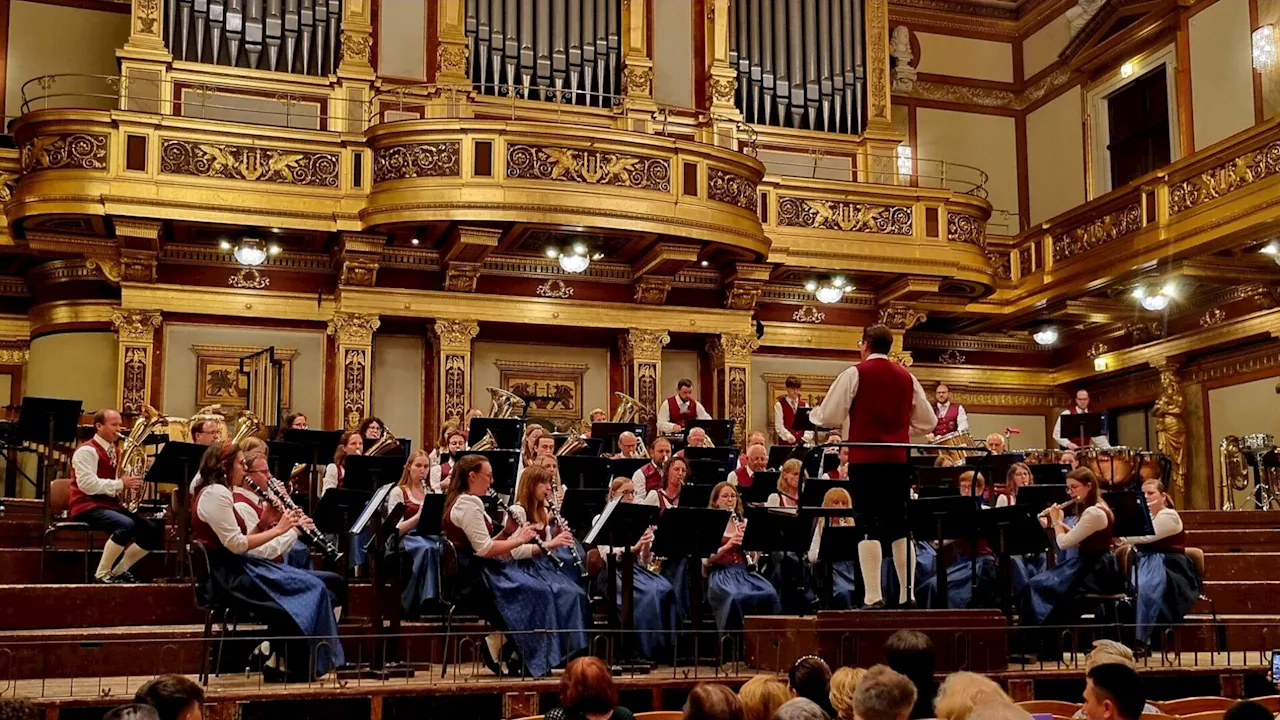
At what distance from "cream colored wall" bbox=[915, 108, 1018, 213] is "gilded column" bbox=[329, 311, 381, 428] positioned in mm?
8578

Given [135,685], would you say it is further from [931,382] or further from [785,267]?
[931,382]

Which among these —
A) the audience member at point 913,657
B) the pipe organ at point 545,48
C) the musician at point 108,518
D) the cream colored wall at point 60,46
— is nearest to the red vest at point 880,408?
the audience member at point 913,657

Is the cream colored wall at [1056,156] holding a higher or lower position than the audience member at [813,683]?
higher

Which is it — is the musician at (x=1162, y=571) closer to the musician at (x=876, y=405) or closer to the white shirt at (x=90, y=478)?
the musician at (x=876, y=405)

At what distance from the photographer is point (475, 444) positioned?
34.3 ft

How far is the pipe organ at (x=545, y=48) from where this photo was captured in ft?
51.6

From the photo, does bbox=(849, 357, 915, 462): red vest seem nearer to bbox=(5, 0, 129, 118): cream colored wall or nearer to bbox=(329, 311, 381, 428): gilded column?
bbox=(329, 311, 381, 428): gilded column

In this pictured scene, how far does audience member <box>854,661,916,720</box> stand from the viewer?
4.36 metres

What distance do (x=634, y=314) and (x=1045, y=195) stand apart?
7.12m

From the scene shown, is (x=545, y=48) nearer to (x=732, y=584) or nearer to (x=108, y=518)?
(x=108, y=518)

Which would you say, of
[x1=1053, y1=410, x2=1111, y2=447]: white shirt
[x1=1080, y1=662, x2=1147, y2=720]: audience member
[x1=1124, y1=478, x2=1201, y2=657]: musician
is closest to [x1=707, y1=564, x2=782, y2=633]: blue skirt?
[x1=1124, y1=478, x2=1201, y2=657]: musician

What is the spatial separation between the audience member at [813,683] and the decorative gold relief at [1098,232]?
11.9m

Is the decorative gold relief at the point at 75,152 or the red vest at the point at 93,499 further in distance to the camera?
the decorative gold relief at the point at 75,152

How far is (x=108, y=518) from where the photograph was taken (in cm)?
903
